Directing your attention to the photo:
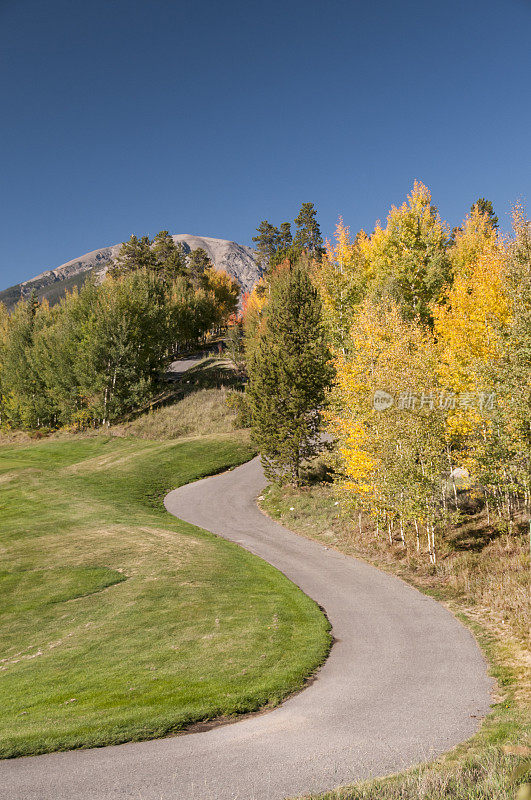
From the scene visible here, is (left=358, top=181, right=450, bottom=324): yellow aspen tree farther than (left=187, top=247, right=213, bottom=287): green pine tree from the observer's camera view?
No

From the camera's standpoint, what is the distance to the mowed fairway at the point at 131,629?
975cm

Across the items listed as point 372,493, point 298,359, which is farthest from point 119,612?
point 298,359

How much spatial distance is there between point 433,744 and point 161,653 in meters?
7.06

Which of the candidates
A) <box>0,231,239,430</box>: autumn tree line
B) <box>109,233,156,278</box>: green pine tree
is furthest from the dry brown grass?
<box>109,233,156,278</box>: green pine tree

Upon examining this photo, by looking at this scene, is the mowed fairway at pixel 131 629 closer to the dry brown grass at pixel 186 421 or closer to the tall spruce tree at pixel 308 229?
the dry brown grass at pixel 186 421

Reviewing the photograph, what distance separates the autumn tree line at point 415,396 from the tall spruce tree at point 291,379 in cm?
8

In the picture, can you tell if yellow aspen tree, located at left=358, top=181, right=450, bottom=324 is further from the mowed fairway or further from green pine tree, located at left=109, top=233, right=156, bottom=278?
green pine tree, located at left=109, top=233, right=156, bottom=278

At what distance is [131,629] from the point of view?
1413cm

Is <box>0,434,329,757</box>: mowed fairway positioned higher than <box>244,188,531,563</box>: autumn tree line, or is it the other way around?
<box>244,188,531,563</box>: autumn tree line

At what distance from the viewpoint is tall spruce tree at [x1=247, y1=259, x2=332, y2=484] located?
32.6 m

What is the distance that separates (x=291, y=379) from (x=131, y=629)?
21.1 metres

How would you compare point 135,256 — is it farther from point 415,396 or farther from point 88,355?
point 415,396

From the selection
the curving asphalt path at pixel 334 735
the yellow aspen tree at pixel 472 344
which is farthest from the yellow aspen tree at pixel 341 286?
the curving asphalt path at pixel 334 735

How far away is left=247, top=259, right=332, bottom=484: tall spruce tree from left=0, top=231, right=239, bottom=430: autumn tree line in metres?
27.0
